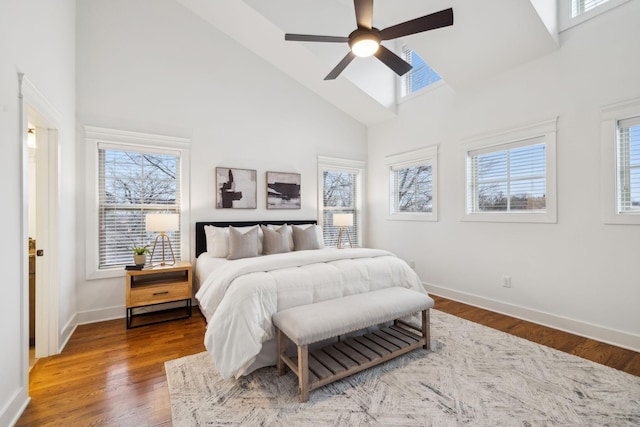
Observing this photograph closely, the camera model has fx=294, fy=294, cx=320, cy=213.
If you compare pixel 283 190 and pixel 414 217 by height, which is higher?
pixel 283 190

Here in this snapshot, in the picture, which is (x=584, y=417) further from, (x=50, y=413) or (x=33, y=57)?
(x=33, y=57)

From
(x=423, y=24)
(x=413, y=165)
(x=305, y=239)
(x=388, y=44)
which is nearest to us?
(x=423, y=24)

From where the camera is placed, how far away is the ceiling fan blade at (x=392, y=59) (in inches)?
105

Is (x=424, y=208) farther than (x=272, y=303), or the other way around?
(x=424, y=208)

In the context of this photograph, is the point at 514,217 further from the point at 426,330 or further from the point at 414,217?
the point at 426,330

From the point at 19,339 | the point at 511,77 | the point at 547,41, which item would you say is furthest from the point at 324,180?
the point at 19,339

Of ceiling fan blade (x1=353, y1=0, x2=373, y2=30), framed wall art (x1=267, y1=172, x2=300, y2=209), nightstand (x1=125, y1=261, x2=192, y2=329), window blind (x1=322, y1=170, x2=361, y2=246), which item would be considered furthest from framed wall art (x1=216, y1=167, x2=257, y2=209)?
ceiling fan blade (x1=353, y1=0, x2=373, y2=30)

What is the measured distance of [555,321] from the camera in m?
3.10

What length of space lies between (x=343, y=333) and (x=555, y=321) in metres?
2.56

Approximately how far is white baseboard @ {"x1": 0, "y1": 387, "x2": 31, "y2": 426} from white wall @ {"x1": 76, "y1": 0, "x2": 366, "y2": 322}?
1.57m

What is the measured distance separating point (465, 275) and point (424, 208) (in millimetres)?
1166

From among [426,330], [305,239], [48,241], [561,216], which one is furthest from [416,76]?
[48,241]

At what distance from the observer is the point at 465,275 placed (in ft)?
13.0

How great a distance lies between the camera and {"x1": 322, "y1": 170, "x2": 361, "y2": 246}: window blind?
5203 mm
